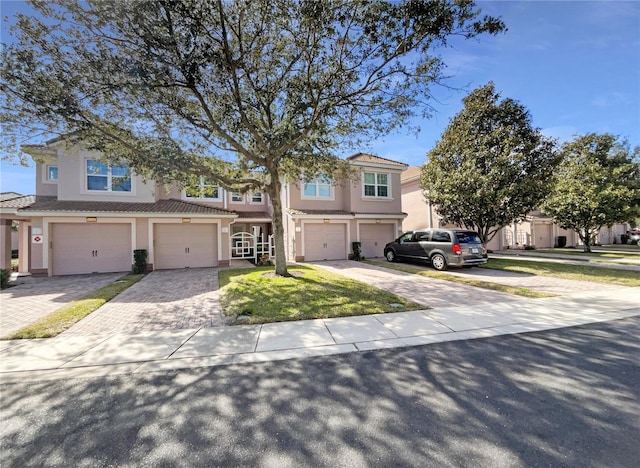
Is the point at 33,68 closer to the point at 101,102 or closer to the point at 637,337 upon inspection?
the point at 101,102

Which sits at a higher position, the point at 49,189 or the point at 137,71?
the point at 137,71

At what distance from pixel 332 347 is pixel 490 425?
7.88 feet

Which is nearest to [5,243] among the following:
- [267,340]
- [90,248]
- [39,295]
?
[90,248]

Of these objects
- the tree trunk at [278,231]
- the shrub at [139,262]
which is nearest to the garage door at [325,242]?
the tree trunk at [278,231]

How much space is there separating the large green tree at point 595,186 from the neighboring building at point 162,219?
40.1 feet

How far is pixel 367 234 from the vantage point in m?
17.7

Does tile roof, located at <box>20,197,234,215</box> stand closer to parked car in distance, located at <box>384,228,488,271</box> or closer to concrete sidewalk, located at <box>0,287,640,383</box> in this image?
concrete sidewalk, located at <box>0,287,640,383</box>

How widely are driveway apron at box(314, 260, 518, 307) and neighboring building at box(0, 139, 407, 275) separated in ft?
17.4

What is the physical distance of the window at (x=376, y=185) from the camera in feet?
58.1

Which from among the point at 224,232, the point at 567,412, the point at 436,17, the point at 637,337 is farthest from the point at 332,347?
the point at 224,232

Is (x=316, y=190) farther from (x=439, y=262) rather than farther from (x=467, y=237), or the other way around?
(x=467, y=237)

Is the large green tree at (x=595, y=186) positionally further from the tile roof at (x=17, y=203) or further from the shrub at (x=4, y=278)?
the tile roof at (x=17, y=203)

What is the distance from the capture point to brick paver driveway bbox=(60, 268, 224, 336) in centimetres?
575

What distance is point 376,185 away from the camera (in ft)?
58.9
